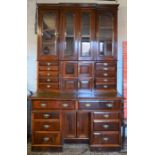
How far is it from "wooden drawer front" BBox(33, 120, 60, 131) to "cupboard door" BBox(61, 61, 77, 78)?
2.44 ft

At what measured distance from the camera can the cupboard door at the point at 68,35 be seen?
12.4ft

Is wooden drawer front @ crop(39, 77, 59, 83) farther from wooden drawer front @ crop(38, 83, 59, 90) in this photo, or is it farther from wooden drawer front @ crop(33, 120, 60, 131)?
wooden drawer front @ crop(33, 120, 60, 131)

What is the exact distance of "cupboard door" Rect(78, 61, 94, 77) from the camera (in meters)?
3.80

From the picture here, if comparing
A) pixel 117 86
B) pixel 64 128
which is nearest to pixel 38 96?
pixel 64 128

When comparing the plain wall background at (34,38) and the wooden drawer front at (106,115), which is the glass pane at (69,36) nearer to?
the plain wall background at (34,38)

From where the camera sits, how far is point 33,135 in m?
3.47

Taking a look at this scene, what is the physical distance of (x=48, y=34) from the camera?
12.4 feet

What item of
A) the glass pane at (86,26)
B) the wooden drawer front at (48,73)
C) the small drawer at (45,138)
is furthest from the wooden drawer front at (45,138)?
the glass pane at (86,26)

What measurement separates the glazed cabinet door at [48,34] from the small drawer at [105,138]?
1.27 m

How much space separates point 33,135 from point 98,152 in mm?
909

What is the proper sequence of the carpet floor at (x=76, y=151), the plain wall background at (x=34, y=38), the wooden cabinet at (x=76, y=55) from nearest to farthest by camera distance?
the carpet floor at (x=76, y=151), the wooden cabinet at (x=76, y=55), the plain wall background at (x=34, y=38)

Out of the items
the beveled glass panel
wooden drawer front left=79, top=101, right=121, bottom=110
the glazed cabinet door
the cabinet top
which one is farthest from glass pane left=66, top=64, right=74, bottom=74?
wooden drawer front left=79, top=101, right=121, bottom=110

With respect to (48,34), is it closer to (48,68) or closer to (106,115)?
(48,68)
